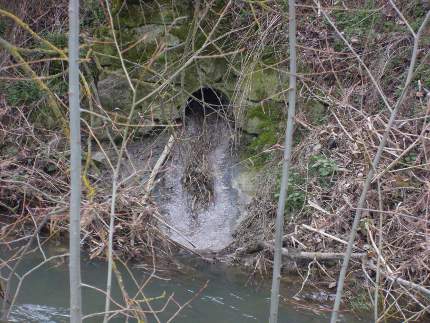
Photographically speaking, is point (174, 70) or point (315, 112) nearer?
point (315, 112)

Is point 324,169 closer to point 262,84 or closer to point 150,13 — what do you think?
point 262,84

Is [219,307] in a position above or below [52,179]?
below

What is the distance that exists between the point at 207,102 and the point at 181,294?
3.13m

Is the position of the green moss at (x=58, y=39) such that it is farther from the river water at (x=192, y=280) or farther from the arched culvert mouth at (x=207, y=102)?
the river water at (x=192, y=280)

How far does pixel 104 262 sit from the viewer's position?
6.25m

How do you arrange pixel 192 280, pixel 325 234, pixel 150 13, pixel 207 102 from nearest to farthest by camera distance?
1. pixel 325 234
2. pixel 192 280
3. pixel 150 13
4. pixel 207 102

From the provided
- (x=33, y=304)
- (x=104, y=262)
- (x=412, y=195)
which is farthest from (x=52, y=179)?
(x=412, y=195)

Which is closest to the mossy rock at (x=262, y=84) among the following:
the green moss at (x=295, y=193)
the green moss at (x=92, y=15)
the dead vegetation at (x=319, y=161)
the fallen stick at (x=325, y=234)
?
the dead vegetation at (x=319, y=161)

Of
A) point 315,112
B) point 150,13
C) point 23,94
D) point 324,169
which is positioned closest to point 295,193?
point 324,169

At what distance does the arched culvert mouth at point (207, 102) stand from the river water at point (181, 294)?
2.20 metres

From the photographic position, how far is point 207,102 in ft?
26.1

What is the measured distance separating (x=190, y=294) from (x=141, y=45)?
11.2ft

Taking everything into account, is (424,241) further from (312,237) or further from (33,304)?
(33,304)

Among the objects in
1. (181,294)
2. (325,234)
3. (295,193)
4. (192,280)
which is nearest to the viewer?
(181,294)
